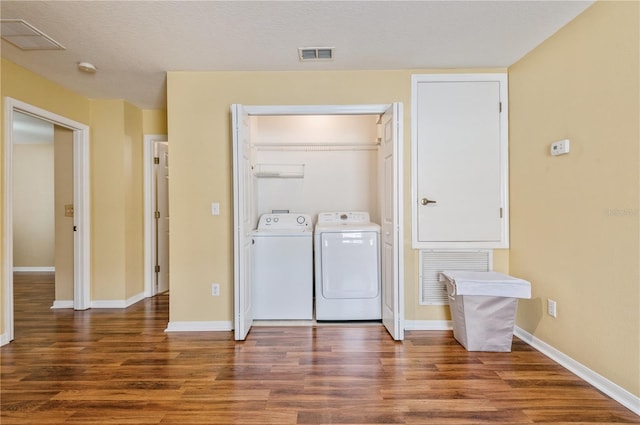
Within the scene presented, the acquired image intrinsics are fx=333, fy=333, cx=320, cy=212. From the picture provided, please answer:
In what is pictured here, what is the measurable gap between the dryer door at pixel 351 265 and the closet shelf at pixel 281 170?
1.09 m

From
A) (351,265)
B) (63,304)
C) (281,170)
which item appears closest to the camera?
(351,265)

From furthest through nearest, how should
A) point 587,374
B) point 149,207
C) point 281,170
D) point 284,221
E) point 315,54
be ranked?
point 149,207 → point 281,170 → point 284,221 → point 315,54 → point 587,374

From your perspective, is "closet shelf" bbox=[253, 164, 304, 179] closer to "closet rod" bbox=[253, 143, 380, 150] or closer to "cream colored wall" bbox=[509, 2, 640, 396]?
"closet rod" bbox=[253, 143, 380, 150]

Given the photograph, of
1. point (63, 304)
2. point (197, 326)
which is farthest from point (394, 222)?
point (63, 304)

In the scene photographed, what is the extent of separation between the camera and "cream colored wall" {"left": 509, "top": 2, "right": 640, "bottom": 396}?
1.83 m

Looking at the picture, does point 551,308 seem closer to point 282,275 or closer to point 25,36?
point 282,275

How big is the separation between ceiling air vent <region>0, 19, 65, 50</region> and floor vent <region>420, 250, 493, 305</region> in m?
3.36

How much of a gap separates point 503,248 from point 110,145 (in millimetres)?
4251

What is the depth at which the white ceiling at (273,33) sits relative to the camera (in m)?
A: 2.04

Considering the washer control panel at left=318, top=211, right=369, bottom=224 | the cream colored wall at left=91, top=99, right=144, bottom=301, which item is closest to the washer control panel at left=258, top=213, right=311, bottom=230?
the washer control panel at left=318, top=211, right=369, bottom=224

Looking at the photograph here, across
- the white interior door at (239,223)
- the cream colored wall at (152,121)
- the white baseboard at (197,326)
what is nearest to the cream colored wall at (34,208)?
the cream colored wall at (152,121)

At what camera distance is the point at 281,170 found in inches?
156

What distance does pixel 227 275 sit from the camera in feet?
9.93

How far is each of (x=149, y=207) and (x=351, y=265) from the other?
8.88 feet
